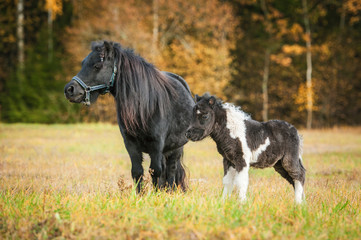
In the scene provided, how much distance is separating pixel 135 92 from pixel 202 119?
1079mm

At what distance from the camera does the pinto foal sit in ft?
16.3

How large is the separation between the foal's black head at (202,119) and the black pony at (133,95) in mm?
707

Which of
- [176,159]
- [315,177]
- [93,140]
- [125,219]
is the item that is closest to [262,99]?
[93,140]

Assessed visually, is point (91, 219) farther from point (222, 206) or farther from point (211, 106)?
point (211, 106)

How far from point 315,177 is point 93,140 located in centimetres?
1149

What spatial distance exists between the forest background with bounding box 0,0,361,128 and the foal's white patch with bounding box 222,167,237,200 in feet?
69.3

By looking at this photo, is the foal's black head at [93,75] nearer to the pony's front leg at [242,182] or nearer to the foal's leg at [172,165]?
the foal's leg at [172,165]

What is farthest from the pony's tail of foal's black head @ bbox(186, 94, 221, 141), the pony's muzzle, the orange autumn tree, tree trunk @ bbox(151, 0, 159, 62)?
tree trunk @ bbox(151, 0, 159, 62)

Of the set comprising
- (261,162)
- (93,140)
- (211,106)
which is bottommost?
(93,140)

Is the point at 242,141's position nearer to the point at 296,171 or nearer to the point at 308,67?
the point at 296,171

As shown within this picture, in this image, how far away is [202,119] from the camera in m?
4.99

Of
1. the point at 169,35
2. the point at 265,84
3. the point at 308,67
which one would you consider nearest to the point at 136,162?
the point at 169,35

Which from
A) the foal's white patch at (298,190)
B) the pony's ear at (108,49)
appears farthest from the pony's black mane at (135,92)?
the foal's white patch at (298,190)

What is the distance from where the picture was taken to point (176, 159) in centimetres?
630
